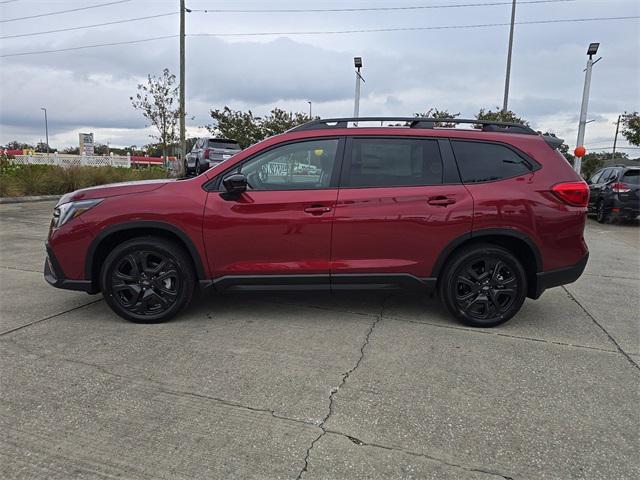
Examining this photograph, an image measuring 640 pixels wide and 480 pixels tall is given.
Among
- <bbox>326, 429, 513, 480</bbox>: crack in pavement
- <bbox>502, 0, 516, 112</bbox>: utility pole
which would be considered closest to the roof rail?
<bbox>326, 429, 513, 480</bbox>: crack in pavement

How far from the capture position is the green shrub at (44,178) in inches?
542

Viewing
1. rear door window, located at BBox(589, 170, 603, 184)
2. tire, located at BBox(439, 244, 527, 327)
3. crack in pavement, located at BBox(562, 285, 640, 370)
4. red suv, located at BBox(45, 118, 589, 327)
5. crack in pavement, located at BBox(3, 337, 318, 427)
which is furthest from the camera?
rear door window, located at BBox(589, 170, 603, 184)

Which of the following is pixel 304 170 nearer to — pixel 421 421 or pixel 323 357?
pixel 323 357

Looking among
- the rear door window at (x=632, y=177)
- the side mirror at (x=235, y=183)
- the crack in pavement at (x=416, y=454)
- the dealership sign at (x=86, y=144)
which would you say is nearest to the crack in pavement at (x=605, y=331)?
the crack in pavement at (x=416, y=454)

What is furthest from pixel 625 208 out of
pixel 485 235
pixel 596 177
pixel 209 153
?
pixel 209 153

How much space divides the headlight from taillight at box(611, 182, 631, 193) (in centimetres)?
1336

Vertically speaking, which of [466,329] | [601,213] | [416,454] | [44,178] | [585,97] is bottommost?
[416,454]

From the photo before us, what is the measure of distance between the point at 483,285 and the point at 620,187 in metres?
11.0

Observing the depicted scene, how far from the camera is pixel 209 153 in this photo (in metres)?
16.5

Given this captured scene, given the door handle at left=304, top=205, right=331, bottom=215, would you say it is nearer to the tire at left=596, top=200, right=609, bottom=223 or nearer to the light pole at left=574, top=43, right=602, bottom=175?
the tire at left=596, top=200, right=609, bottom=223

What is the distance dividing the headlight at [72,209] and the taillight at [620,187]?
13.4 m

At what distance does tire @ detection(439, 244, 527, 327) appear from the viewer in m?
4.13

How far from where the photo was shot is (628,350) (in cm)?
387

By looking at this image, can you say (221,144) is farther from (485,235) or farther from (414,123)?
(485,235)
